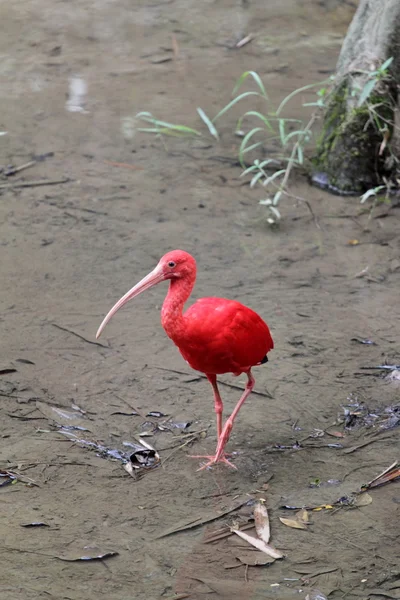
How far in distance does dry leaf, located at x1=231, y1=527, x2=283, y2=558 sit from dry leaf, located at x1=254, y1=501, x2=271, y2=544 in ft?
0.09

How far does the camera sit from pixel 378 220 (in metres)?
6.82

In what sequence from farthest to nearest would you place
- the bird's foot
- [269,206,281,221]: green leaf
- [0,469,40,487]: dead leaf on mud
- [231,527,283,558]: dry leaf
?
[269,206,281,221]: green leaf
the bird's foot
[0,469,40,487]: dead leaf on mud
[231,527,283,558]: dry leaf

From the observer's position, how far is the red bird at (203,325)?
13.4 ft

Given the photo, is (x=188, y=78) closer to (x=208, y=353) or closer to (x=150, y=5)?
(x=150, y=5)

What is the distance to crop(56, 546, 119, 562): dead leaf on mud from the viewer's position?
3557 mm

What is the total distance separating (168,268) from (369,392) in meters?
1.55

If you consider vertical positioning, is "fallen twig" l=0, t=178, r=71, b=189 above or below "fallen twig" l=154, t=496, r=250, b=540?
above

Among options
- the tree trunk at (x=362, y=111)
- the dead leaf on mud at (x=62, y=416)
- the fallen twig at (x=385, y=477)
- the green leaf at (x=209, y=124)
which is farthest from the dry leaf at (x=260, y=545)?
the green leaf at (x=209, y=124)

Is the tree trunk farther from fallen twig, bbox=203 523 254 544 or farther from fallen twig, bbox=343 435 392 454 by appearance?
fallen twig, bbox=203 523 254 544

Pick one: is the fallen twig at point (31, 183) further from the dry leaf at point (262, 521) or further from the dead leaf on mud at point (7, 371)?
the dry leaf at point (262, 521)

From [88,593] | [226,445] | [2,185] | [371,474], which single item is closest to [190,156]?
[2,185]

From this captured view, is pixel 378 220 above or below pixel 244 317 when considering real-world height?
below

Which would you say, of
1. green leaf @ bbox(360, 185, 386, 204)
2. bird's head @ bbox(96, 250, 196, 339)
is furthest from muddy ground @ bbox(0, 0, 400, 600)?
bird's head @ bbox(96, 250, 196, 339)

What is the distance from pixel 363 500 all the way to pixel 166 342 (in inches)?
71.1
